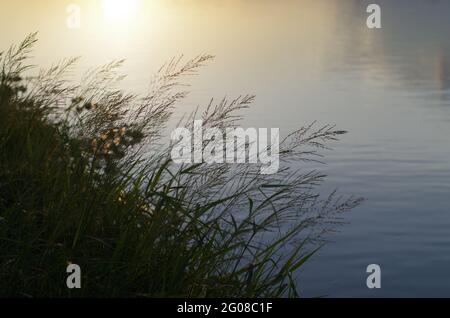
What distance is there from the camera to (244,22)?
58812 mm

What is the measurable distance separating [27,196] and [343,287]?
608cm

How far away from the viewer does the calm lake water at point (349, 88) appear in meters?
12.5
